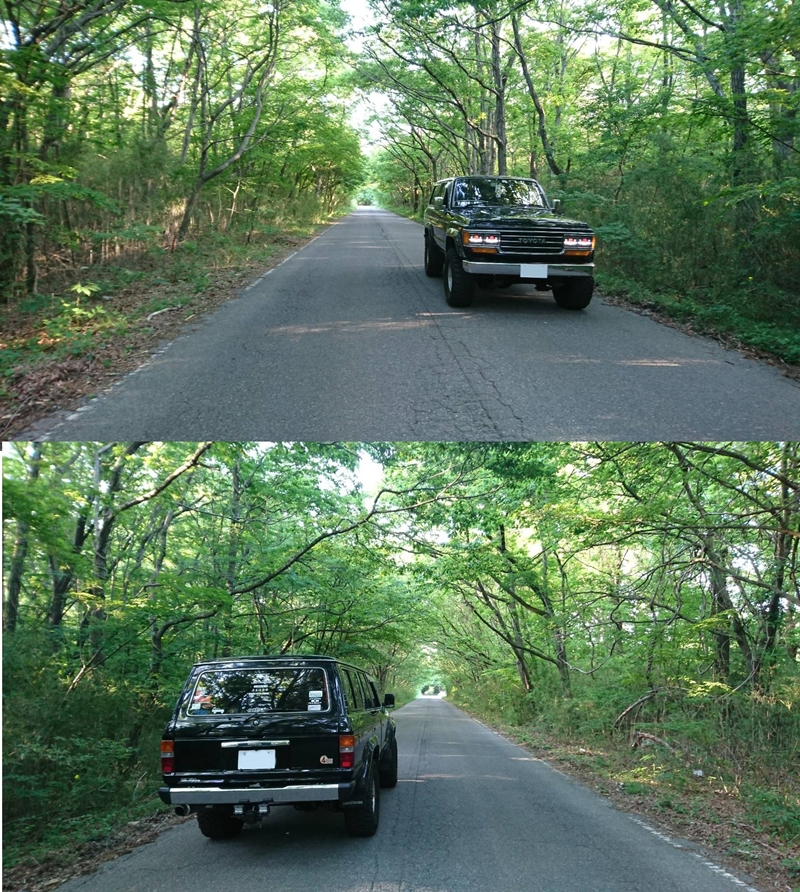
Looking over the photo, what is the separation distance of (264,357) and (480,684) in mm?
36081

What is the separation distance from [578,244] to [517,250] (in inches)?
40.7

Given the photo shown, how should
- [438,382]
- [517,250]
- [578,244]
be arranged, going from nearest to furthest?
[438,382] → [517,250] → [578,244]

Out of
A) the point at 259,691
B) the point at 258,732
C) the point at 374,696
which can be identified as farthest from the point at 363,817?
the point at 374,696

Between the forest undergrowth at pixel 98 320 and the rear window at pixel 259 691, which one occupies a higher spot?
the forest undergrowth at pixel 98 320

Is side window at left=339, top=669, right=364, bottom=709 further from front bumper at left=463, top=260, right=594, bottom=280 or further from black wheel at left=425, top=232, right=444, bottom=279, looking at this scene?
black wheel at left=425, top=232, right=444, bottom=279

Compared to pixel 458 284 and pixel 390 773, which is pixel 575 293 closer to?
pixel 458 284

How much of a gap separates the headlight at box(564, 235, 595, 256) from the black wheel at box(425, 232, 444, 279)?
4.17 metres

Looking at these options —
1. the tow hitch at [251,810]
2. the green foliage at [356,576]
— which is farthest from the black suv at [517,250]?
the tow hitch at [251,810]

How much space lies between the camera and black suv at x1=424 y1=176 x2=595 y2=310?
11.6 m

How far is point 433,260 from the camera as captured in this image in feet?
52.0

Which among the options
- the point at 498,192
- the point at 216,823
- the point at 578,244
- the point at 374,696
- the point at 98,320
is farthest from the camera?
the point at 498,192

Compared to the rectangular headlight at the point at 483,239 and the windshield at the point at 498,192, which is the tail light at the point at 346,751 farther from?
the windshield at the point at 498,192

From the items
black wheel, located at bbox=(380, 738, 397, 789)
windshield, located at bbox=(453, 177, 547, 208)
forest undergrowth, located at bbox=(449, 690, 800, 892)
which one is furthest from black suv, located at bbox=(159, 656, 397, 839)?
windshield, located at bbox=(453, 177, 547, 208)

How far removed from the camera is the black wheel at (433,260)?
51.1 ft
